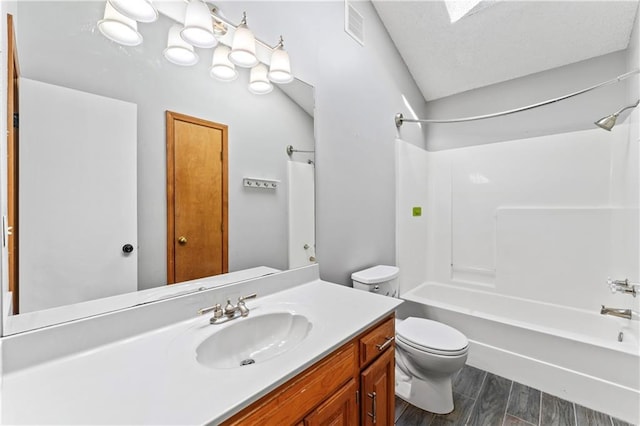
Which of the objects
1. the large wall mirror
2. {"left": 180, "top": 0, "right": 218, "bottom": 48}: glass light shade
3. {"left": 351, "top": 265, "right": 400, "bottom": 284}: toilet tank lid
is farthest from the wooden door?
{"left": 351, "top": 265, "right": 400, "bottom": 284}: toilet tank lid

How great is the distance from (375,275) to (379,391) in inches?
32.1

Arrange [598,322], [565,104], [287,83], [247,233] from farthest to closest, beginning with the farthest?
1. [565,104]
2. [598,322]
3. [287,83]
4. [247,233]

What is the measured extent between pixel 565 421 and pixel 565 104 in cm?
237

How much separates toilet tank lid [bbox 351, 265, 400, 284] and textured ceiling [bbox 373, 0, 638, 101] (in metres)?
1.99

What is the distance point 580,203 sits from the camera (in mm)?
2279

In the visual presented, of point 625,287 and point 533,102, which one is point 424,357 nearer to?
point 625,287

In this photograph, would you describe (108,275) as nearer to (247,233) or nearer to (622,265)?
(247,233)

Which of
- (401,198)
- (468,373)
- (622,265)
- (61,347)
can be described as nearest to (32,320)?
(61,347)

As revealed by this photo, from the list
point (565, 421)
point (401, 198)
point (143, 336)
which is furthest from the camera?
point (401, 198)

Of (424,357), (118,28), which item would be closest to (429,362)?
(424,357)

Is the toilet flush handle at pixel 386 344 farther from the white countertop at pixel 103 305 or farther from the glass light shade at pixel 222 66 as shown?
the glass light shade at pixel 222 66

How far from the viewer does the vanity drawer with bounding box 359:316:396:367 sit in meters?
1.05

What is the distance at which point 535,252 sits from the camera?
97.3 inches

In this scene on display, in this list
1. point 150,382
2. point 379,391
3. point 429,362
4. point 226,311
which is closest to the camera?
point 150,382
